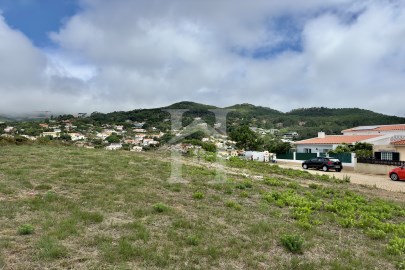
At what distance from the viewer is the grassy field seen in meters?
4.82

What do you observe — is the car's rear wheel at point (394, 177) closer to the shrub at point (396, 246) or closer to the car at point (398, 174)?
the car at point (398, 174)

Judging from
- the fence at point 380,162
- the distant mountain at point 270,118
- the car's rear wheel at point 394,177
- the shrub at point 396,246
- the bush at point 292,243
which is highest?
the distant mountain at point 270,118

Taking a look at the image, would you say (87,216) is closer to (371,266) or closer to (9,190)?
(9,190)

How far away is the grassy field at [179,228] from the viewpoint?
482 centimetres

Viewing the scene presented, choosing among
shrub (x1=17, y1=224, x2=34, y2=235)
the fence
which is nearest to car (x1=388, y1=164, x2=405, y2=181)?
the fence

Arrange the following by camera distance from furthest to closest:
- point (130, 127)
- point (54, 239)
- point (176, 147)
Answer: point (130, 127), point (176, 147), point (54, 239)

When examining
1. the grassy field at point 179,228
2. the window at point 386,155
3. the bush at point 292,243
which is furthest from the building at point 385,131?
the bush at point 292,243

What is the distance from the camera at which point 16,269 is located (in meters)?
4.20

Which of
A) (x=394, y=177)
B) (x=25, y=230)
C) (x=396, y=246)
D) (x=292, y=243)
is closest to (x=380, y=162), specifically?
(x=394, y=177)

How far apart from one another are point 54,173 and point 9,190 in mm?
3227

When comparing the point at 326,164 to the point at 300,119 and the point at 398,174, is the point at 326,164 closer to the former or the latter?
the point at 398,174

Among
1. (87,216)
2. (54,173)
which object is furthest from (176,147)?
(87,216)

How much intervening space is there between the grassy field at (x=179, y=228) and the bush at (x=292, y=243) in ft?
0.06

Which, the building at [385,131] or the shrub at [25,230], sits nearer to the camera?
the shrub at [25,230]
